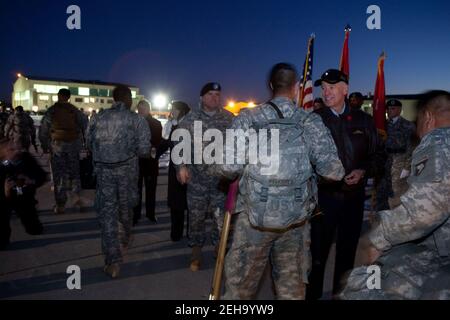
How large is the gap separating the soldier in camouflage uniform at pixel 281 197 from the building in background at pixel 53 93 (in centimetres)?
7822

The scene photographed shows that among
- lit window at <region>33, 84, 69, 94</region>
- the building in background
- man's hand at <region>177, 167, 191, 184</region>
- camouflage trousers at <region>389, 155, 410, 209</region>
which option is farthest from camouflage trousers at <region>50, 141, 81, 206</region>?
lit window at <region>33, 84, 69, 94</region>

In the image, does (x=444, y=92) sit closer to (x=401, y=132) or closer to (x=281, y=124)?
(x=281, y=124)

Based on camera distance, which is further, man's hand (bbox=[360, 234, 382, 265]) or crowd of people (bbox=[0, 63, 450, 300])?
→ man's hand (bbox=[360, 234, 382, 265])

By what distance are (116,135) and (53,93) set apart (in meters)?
87.7

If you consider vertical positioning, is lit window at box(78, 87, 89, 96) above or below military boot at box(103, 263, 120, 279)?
above

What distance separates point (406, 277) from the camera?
1880 mm

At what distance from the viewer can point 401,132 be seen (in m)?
7.45

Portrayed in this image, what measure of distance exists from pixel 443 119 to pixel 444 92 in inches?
8.3

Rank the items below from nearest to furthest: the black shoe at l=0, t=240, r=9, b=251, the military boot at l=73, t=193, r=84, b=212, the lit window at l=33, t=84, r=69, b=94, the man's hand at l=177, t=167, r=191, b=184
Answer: the man's hand at l=177, t=167, r=191, b=184 < the black shoe at l=0, t=240, r=9, b=251 < the military boot at l=73, t=193, r=84, b=212 < the lit window at l=33, t=84, r=69, b=94

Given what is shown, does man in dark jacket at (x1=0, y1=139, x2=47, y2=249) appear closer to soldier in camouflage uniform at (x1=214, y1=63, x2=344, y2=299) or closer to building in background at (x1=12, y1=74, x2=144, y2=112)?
soldier in camouflage uniform at (x1=214, y1=63, x2=344, y2=299)

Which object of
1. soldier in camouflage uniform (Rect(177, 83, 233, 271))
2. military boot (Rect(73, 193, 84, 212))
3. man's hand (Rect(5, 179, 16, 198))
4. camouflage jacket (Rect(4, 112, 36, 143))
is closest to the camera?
man's hand (Rect(5, 179, 16, 198))

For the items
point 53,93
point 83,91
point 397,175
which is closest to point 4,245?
point 397,175

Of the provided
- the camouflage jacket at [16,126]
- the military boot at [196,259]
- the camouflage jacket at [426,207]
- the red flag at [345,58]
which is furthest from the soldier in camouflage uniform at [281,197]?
the camouflage jacket at [16,126]

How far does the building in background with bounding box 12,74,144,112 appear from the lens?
79.9 m
